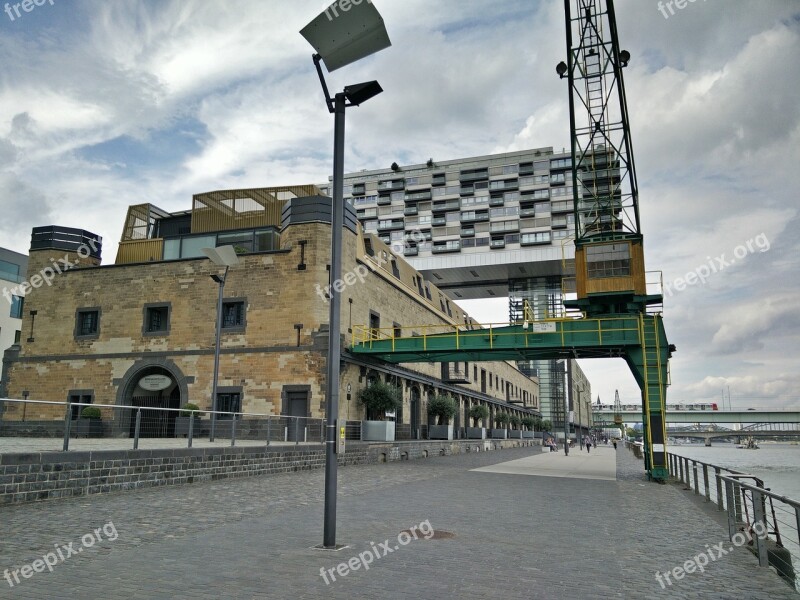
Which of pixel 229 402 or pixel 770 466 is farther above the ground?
pixel 229 402

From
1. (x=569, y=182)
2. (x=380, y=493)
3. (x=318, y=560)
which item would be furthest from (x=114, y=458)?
(x=569, y=182)

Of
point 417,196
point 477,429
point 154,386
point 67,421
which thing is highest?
point 417,196

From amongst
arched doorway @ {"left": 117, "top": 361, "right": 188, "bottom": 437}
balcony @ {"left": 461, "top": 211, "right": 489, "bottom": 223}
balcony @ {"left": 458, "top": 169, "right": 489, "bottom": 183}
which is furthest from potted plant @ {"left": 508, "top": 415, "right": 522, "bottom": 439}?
arched doorway @ {"left": 117, "top": 361, "right": 188, "bottom": 437}

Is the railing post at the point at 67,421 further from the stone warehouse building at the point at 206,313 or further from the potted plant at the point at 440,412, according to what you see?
the potted plant at the point at 440,412

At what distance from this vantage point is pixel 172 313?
2870cm

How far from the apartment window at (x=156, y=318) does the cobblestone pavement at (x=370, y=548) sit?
55.4 ft

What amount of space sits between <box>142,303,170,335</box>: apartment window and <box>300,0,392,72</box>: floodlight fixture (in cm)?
2330

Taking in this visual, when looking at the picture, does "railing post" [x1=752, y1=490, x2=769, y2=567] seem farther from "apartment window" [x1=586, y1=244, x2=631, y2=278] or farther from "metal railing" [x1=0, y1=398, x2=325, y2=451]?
"apartment window" [x1=586, y1=244, x2=631, y2=278]

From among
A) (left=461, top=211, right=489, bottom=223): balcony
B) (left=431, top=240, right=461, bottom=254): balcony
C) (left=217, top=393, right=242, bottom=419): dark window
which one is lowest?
(left=217, top=393, right=242, bottom=419): dark window

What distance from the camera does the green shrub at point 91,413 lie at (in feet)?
41.9

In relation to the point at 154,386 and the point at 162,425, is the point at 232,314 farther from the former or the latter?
the point at 162,425

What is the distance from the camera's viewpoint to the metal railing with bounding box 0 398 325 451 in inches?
468

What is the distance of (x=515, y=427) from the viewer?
6800 cm

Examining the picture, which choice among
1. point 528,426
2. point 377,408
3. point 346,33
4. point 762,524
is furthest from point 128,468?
point 528,426
